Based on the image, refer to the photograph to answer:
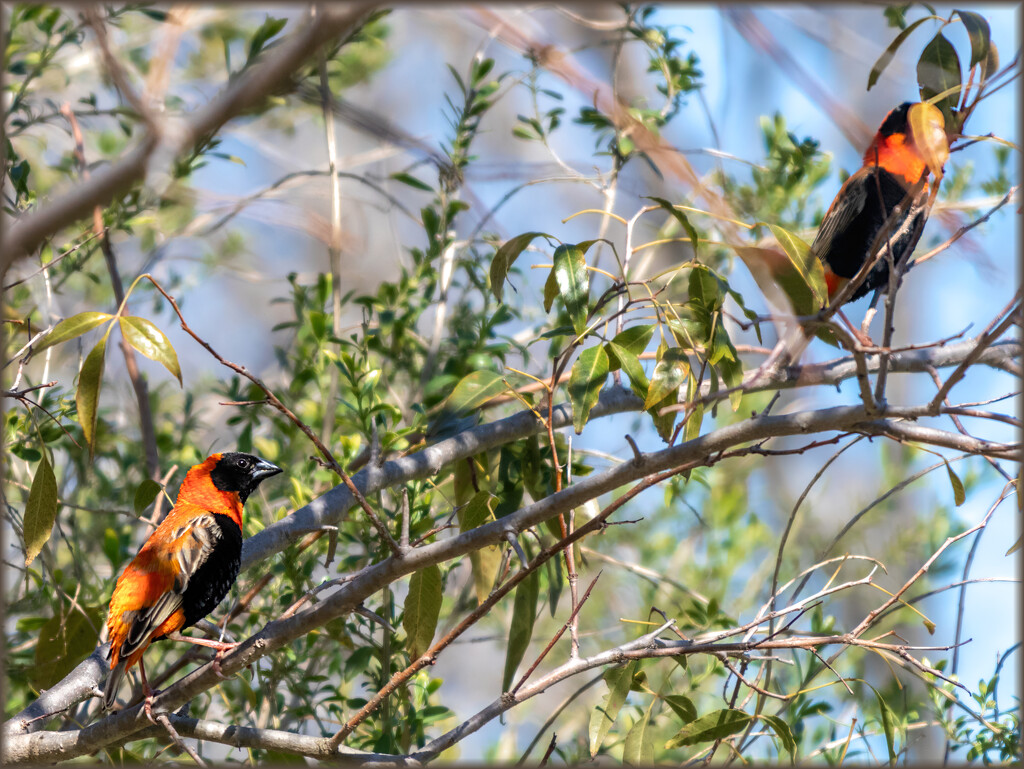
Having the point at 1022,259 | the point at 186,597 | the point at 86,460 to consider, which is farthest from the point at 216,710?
the point at 1022,259

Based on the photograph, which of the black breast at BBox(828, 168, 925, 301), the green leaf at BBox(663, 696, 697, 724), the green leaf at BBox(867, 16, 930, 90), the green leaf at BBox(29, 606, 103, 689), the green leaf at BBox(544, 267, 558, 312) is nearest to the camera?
the green leaf at BBox(867, 16, 930, 90)

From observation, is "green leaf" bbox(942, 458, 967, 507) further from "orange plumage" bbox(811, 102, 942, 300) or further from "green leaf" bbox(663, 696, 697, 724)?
"orange plumage" bbox(811, 102, 942, 300)

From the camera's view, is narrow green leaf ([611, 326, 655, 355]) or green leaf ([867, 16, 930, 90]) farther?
narrow green leaf ([611, 326, 655, 355])

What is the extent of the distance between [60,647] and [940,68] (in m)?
2.81

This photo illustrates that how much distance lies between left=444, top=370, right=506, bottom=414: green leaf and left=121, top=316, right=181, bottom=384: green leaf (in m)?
0.64

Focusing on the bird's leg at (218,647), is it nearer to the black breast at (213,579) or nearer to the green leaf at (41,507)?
the black breast at (213,579)

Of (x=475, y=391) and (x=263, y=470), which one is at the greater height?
(x=263, y=470)

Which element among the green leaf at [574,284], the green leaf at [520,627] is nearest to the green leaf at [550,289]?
the green leaf at [574,284]

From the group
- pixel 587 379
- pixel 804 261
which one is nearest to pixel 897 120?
pixel 804 261

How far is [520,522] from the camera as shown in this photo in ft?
5.60

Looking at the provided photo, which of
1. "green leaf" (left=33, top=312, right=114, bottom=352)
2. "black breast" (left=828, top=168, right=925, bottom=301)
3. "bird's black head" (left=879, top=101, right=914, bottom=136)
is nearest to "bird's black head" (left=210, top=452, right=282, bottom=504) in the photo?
"green leaf" (left=33, top=312, right=114, bottom=352)

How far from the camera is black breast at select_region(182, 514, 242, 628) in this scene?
267 centimetres

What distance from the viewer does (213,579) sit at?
8.82 ft

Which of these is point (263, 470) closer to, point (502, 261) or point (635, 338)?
point (502, 261)
